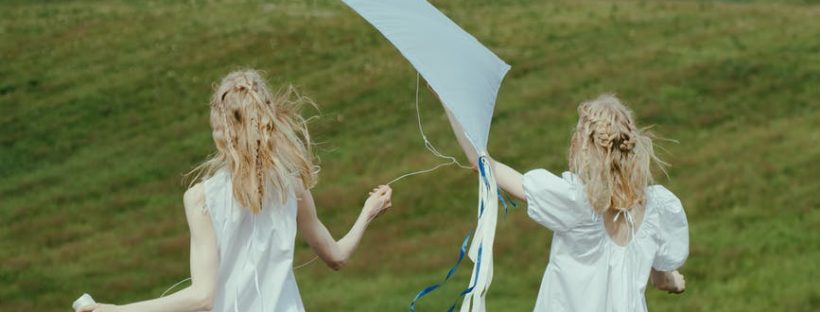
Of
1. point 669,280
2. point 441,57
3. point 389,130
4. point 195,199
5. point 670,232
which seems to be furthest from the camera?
point 389,130

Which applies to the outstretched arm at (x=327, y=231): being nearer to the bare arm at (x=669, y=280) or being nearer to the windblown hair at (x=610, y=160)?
the windblown hair at (x=610, y=160)

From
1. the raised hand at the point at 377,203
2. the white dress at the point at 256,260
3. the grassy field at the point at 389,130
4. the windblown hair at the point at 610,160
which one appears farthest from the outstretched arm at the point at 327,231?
the grassy field at the point at 389,130

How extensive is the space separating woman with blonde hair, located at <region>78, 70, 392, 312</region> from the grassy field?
653 cm

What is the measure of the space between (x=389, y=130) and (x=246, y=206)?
1229cm

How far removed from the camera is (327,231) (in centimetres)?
564

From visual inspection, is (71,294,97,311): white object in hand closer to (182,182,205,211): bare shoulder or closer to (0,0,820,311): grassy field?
(182,182,205,211): bare shoulder

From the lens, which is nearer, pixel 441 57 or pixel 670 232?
pixel 441 57

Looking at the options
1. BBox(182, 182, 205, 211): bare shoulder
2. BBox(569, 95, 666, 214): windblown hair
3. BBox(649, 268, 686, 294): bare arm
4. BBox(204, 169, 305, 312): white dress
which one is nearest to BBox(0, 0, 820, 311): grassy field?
BBox(649, 268, 686, 294): bare arm

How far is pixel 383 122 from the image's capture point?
17891mm

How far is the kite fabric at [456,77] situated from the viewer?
5.52 metres

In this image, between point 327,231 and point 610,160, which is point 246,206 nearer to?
point 327,231

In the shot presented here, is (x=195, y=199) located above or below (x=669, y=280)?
above

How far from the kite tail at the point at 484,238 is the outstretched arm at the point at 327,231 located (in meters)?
0.47

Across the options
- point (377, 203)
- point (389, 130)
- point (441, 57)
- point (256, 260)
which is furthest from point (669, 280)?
point (389, 130)
